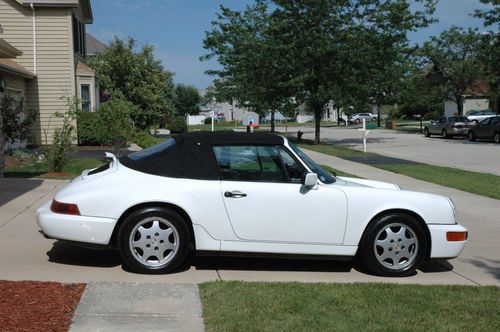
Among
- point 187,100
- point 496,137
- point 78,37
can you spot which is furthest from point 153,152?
point 187,100

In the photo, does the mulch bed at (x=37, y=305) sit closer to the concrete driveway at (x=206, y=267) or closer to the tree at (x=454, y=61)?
the concrete driveway at (x=206, y=267)

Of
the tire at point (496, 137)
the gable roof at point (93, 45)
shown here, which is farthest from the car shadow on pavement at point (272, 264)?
the gable roof at point (93, 45)

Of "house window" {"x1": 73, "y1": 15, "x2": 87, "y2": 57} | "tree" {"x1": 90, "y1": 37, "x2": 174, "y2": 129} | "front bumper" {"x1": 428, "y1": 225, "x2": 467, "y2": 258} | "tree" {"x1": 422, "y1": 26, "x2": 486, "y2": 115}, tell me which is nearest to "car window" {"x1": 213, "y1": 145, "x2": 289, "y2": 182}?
"front bumper" {"x1": 428, "y1": 225, "x2": 467, "y2": 258}

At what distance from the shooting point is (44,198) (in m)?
9.64

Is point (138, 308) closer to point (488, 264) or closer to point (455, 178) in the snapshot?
Answer: point (488, 264)

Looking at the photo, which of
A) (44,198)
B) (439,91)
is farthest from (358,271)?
(439,91)

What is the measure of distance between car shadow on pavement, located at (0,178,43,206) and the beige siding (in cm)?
1260

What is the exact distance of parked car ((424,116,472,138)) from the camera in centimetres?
3706

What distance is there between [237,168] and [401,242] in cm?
179

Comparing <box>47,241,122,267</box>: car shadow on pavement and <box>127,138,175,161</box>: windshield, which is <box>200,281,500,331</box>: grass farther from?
<box>127,138,175,161</box>: windshield

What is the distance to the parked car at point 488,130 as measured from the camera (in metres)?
31.9

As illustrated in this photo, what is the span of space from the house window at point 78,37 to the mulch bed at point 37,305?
20480 millimetres

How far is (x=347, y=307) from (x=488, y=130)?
3086 centimetres

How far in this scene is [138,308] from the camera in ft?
14.6
